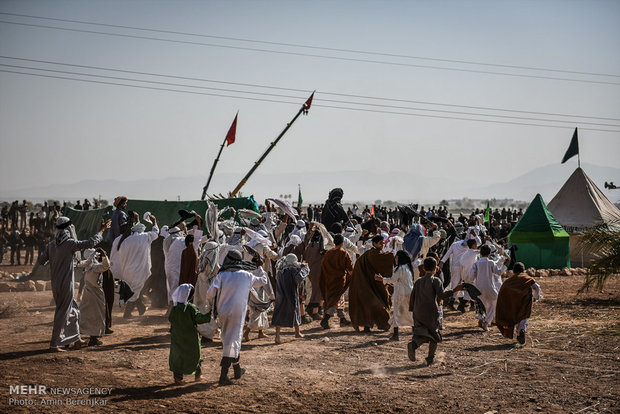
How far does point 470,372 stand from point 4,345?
716cm

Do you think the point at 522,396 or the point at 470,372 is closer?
the point at 522,396

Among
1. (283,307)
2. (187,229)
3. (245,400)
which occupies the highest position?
(187,229)

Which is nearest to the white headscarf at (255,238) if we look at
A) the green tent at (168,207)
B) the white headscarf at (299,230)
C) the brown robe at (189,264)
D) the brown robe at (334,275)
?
the brown robe at (189,264)

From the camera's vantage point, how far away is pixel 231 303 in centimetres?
773

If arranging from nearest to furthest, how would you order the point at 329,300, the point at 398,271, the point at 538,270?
the point at 398,271 → the point at 329,300 → the point at 538,270

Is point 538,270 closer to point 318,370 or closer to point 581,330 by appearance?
point 581,330

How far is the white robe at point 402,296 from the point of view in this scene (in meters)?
10.7

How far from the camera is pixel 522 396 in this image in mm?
7234

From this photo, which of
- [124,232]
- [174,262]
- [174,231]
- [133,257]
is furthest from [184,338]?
[124,232]

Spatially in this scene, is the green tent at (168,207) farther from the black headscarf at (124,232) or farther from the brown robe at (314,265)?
the brown robe at (314,265)

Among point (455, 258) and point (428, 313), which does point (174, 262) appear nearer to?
point (428, 313)

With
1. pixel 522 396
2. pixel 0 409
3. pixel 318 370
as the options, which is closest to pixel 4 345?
pixel 0 409

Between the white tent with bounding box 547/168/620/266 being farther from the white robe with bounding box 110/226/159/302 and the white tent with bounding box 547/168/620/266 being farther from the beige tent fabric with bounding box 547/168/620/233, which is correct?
the white robe with bounding box 110/226/159/302

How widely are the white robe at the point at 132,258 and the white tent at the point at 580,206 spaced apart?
1976 centimetres
